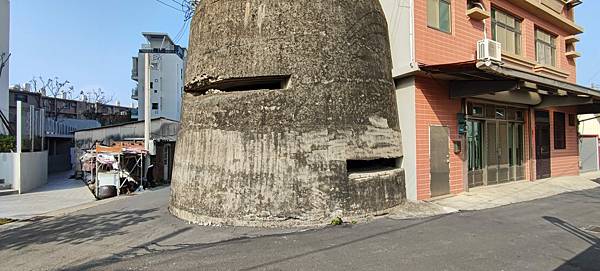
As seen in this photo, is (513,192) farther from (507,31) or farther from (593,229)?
(507,31)

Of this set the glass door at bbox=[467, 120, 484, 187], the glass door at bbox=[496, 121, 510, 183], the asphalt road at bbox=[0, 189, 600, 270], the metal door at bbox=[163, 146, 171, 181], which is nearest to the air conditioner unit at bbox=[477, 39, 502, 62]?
the glass door at bbox=[467, 120, 484, 187]

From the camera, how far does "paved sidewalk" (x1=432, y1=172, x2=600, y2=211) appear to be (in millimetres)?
10680

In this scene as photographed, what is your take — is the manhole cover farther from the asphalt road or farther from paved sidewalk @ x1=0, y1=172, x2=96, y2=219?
paved sidewalk @ x1=0, y1=172, x2=96, y2=219

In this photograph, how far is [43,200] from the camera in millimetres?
15250

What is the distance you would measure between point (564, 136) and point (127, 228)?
62.1 ft

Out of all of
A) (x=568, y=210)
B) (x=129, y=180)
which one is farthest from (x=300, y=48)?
(x=129, y=180)

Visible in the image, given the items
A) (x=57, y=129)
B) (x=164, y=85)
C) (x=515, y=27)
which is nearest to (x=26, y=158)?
(x=57, y=129)

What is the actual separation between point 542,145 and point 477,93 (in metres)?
7.57

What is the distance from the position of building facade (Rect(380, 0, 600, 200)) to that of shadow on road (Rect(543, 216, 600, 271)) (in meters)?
3.66

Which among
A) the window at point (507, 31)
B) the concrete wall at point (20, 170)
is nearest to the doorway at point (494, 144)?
the window at point (507, 31)

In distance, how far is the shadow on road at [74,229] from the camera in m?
8.37

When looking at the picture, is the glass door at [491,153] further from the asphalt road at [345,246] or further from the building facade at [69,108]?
the building facade at [69,108]

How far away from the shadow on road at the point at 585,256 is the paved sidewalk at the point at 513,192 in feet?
8.68

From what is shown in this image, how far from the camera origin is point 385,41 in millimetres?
10734
